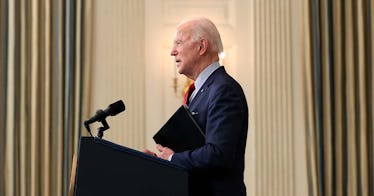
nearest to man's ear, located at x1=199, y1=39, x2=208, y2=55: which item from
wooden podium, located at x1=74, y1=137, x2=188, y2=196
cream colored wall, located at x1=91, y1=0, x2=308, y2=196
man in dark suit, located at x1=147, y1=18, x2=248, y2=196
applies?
man in dark suit, located at x1=147, y1=18, x2=248, y2=196

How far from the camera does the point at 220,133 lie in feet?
7.99

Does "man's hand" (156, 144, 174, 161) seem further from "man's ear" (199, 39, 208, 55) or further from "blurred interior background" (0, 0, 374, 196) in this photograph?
"blurred interior background" (0, 0, 374, 196)

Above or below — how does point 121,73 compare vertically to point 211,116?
above

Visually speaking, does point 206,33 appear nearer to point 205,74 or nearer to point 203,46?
point 203,46

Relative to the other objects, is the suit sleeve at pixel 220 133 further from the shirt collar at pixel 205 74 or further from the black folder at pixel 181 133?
the shirt collar at pixel 205 74

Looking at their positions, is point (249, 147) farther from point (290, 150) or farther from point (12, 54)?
point (12, 54)

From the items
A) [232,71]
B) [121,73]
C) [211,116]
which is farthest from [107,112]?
[232,71]

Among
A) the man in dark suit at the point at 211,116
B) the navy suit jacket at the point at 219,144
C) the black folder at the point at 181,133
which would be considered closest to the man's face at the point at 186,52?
the man in dark suit at the point at 211,116

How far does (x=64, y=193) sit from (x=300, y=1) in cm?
227

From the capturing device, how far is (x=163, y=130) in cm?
248

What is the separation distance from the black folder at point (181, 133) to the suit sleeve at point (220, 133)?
53 mm

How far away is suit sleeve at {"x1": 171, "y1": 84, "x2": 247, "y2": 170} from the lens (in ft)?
7.92

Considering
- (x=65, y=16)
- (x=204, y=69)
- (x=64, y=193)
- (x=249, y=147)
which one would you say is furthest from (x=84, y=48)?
(x=204, y=69)

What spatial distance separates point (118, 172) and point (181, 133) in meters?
0.35
